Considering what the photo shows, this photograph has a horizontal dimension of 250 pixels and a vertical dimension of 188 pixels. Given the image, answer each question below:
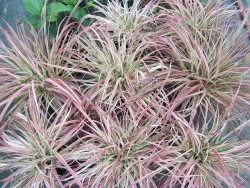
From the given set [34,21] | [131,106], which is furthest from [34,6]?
[131,106]

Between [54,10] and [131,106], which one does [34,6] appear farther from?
[131,106]

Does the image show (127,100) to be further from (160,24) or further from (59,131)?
(160,24)

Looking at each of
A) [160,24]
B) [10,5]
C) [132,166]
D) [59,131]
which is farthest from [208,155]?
[10,5]

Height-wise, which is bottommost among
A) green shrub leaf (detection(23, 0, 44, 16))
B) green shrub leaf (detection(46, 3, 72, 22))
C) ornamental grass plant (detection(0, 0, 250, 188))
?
ornamental grass plant (detection(0, 0, 250, 188))

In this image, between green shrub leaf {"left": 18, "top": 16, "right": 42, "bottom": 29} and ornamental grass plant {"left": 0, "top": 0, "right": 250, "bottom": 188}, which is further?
green shrub leaf {"left": 18, "top": 16, "right": 42, "bottom": 29}

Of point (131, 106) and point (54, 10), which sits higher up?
point (54, 10)
